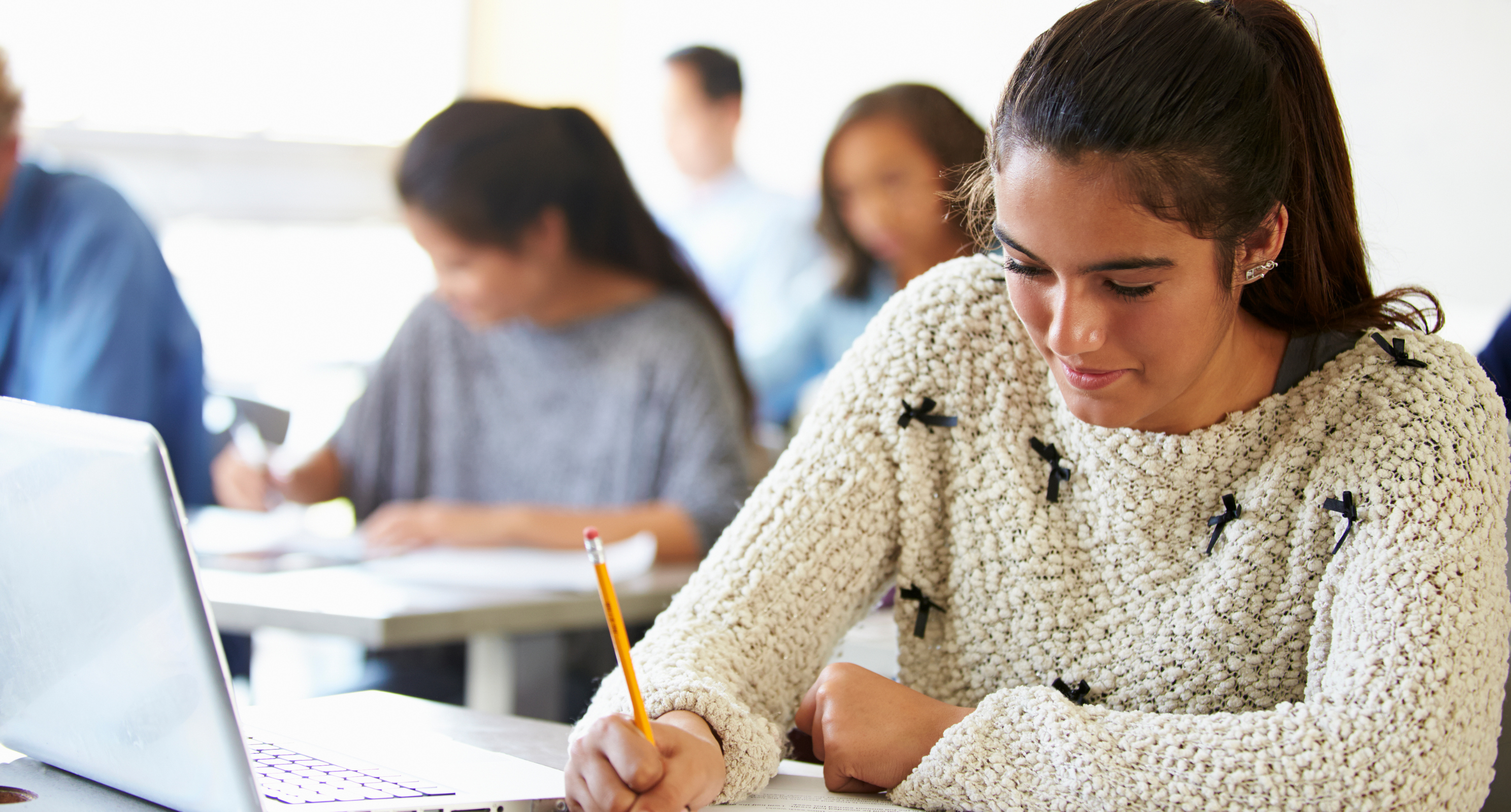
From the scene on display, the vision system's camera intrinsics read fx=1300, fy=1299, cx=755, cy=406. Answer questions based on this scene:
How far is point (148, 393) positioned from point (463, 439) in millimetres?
532

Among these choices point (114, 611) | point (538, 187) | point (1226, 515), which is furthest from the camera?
point (538, 187)

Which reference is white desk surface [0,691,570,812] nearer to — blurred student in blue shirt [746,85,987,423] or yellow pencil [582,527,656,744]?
yellow pencil [582,527,656,744]

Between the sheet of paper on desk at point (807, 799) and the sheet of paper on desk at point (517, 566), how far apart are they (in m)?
0.81

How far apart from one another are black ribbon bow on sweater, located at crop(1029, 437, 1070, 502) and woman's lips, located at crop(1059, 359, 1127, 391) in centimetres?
18

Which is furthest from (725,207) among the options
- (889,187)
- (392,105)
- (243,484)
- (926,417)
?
(926,417)

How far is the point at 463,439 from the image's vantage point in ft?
7.77

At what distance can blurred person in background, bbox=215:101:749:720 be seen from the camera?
2109 mm

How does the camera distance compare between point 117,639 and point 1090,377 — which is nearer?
point 117,639

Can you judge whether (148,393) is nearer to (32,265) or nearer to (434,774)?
(32,265)

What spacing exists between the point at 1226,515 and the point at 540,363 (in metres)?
1.52

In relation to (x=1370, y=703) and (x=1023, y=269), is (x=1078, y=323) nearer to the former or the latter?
(x=1023, y=269)

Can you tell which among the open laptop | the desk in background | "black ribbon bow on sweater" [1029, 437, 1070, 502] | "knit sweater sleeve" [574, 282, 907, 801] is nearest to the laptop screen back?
the open laptop

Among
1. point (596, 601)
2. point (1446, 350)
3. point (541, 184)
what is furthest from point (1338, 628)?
point (541, 184)

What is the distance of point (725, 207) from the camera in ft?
14.2
